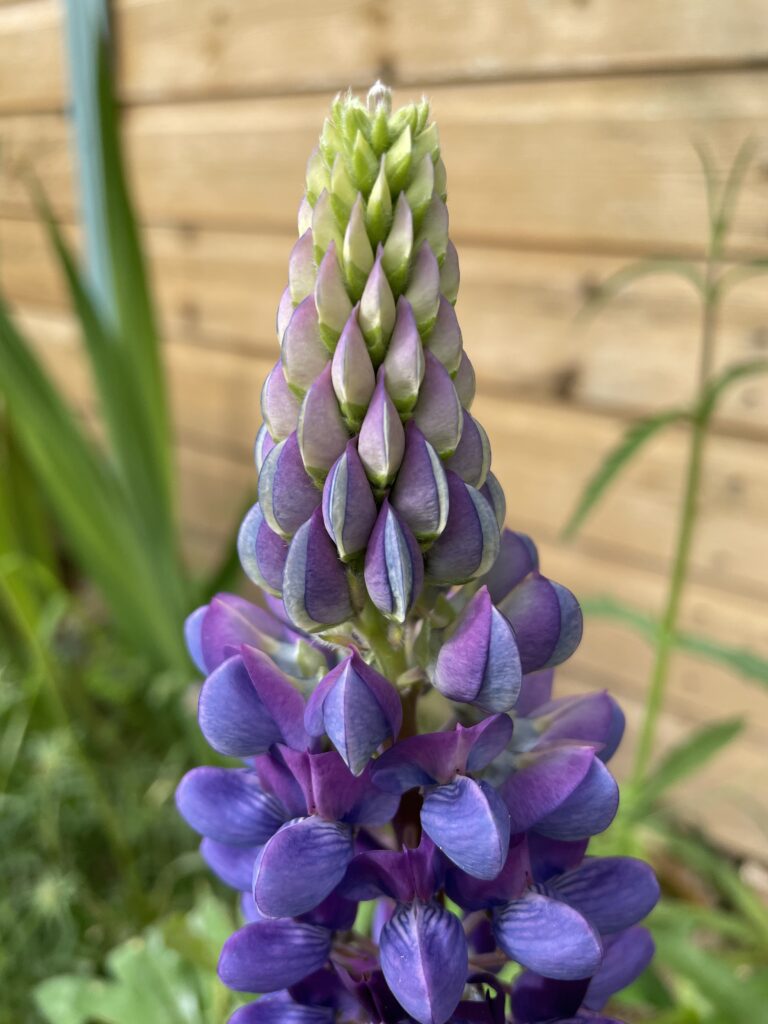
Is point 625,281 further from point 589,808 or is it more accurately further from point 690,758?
point 589,808

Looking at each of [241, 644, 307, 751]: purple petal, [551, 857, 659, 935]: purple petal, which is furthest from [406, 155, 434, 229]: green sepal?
[551, 857, 659, 935]: purple petal

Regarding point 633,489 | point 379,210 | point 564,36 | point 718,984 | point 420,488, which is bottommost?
point 718,984

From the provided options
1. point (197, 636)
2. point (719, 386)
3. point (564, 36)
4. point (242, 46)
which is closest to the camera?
point (197, 636)

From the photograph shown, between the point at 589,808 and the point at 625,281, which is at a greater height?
the point at 625,281

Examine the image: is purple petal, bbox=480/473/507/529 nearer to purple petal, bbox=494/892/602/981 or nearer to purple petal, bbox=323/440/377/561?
purple petal, bbox=323/440/377/561

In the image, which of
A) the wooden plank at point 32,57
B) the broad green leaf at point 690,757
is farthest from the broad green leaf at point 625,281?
the wooden plank at point 32,57

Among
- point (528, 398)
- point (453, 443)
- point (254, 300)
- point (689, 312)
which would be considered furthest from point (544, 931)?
point (254, 300)

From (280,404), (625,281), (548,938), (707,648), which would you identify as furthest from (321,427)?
(625,281)
